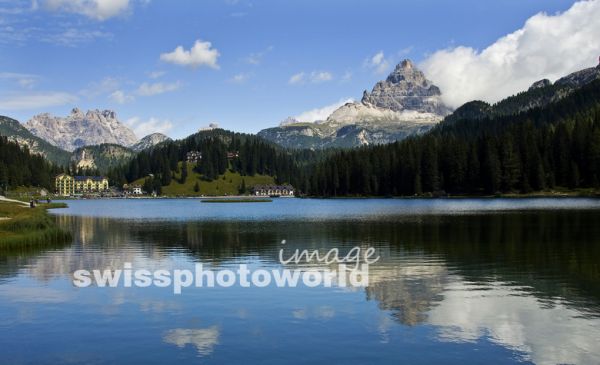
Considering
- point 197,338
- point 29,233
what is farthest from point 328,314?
point 29,233

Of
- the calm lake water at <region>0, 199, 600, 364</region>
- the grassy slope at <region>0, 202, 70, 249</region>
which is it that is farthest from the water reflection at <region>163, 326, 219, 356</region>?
the grassy slope at <region>0, 202, 70, 249</region>

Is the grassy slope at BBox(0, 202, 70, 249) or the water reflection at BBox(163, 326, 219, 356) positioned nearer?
the water reflection at BBox(163, 326, 219, 356)

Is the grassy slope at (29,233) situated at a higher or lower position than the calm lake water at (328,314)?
higher

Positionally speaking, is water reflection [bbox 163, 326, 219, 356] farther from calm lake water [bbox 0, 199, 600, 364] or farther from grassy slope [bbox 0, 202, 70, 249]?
grassy slope [bbox 0, 202, 70, 249]

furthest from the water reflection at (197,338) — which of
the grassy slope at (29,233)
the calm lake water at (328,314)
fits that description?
the grassy slope at (29,233)

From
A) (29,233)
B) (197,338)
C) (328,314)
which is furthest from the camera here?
(29,233)

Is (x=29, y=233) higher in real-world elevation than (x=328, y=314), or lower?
higher

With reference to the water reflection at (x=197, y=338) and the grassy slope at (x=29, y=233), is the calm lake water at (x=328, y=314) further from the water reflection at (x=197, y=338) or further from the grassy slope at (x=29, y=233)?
the grassy slope at (x=29, y=233)

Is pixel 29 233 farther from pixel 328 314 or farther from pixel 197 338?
pixel 328 314

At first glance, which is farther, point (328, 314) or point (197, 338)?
point (328, 314)

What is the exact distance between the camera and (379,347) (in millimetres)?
→ 23922

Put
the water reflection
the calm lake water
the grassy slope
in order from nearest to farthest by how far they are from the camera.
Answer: the calm lake water
the water reflection
the grassy slope

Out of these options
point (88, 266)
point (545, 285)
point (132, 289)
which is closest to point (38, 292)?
point (132, 289)

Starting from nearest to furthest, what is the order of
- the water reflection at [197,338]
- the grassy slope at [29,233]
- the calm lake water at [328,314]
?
1. the calm lake water at [328,314]
2. the water reflection at [197,338]
3. the grassy slope at [29,233]
